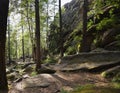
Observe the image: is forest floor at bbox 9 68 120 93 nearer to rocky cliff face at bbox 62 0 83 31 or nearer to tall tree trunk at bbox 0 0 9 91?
tall tree trunk at bbox 0 0 9 91

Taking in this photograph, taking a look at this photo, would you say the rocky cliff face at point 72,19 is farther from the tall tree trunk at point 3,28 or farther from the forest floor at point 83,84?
the tall tree trunk at point 3,28

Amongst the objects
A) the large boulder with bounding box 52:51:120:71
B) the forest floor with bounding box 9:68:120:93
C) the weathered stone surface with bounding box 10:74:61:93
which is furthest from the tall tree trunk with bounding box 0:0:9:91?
the large boulder with bounding box 52:51:120:71

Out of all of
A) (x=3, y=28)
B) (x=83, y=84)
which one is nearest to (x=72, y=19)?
(x=83, y=84)

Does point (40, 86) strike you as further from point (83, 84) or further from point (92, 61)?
point (92, 61)

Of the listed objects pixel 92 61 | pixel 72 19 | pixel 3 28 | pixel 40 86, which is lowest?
pixel 40 86

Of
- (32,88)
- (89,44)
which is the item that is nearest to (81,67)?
(32,88)

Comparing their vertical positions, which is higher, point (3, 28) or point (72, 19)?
point (72, 19)

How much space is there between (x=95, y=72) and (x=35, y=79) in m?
3.67

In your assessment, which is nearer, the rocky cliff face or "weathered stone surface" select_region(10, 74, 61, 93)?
"weathered stone surface" select_region(10, 74, 61, 93)

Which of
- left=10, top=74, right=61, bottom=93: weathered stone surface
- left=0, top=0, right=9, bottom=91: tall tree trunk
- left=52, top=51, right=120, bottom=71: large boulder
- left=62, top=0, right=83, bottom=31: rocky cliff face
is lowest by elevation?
left=10, top=74, right=61, bottom=93: weathered stone surface

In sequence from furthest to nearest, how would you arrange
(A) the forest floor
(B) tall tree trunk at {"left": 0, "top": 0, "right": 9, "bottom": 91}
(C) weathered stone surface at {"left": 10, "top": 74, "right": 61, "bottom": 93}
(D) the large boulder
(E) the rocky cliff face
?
1. (E) the rocky cliff face
2. (D) the large boulder
3. (C) weathered stone surface at {"left": 10, "top": 74, "right": 61, "bottom": 93}
4. (B) tall tree trunk at {"left": 0, "top": 0, "right": 9, "bottom": 91}
5. (A) the forest floor

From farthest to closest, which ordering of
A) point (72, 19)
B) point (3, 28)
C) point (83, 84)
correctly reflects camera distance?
point (72, 19)
point (83, 84)
point (3, 28)

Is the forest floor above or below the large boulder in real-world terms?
below

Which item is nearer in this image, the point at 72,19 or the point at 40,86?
the point at 40,86
